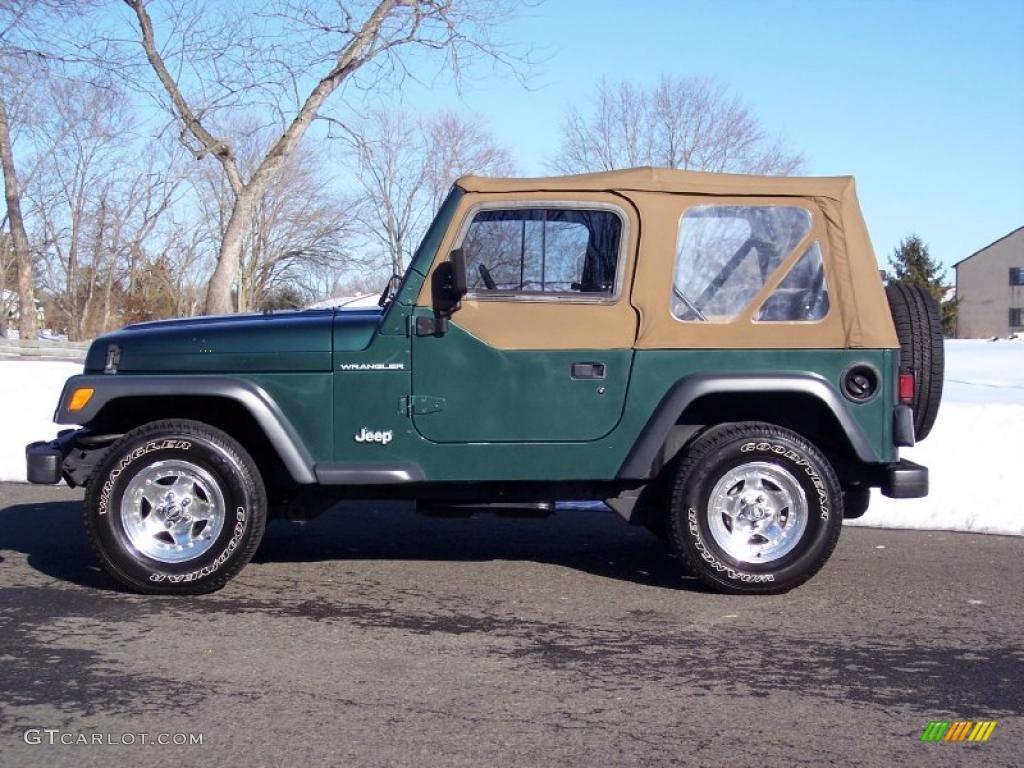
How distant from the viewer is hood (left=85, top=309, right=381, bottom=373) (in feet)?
18.2

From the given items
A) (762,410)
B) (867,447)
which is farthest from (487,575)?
(867,447)

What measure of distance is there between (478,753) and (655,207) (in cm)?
312

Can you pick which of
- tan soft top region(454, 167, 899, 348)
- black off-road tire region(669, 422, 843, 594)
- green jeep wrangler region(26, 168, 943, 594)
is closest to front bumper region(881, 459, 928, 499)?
green jeep wrangler region(26, 168, 943, 594)

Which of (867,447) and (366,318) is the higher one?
(366,318)

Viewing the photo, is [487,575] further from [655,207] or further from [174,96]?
[174,96]

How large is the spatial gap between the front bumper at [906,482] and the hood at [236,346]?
9.11 ft

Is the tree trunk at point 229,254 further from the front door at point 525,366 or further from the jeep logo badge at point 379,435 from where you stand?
the front door at point 525,366

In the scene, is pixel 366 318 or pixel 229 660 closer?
pixel 229 660

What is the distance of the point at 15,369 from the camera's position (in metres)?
13.3

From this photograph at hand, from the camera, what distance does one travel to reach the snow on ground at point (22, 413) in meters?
9.77

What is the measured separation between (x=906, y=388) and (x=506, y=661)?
8.62 feet

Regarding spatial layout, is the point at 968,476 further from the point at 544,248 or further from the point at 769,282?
the point at 544,248

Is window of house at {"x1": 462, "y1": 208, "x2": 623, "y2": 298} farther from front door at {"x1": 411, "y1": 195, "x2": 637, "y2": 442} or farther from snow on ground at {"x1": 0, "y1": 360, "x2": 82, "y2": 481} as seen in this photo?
snow on ground at {"x1": 0, "y1": 360, "x2": 82, "y2": 481}

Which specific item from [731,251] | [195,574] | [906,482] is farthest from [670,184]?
[195,574]
